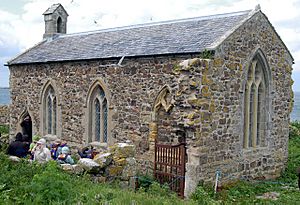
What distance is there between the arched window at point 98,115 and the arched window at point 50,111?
9.15 ft

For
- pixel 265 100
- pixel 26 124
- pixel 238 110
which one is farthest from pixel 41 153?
pixel 26 124

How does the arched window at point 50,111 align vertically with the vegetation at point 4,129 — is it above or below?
above

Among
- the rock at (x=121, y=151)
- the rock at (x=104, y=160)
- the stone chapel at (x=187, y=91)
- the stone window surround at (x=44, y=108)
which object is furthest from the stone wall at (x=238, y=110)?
the stone window surround at (x=44, y=108)

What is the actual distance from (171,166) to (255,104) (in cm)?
405

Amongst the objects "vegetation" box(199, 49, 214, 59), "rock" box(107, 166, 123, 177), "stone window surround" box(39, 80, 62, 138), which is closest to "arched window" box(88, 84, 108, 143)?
"stone window surround" box(39, 80, 62, 138)

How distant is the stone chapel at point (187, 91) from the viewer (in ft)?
41.7

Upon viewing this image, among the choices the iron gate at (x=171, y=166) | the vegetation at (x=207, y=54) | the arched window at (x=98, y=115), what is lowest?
the iron gate at (x=171, y=166)

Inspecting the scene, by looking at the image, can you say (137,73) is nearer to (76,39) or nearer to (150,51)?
(150,51)

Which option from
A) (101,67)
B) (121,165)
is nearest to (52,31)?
(101,67)

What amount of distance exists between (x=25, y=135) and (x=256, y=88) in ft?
38.8

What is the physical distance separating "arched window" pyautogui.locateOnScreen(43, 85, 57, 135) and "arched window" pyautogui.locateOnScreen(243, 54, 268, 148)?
9153 millimetres

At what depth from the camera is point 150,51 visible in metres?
15.1

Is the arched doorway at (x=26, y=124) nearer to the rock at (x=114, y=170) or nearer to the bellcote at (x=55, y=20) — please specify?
the bellcote at (x=55, y=20)

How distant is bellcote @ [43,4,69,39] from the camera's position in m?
23.6
